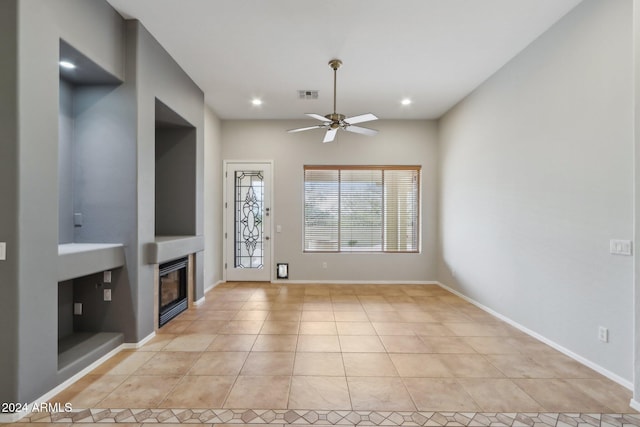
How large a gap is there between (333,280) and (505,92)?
417 cm

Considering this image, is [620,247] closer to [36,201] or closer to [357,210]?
[357,210]

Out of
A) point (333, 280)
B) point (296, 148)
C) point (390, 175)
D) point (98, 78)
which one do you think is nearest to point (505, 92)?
point (390, 175)

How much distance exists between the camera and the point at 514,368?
2721 mm

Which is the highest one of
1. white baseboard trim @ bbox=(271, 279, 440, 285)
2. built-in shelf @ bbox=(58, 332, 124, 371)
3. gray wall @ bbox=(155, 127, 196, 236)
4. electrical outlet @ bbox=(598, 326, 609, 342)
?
gray wall @ bbox=(155, 127, 196, 236)

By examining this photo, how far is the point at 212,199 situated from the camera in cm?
568

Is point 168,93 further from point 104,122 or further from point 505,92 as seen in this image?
point 505,92

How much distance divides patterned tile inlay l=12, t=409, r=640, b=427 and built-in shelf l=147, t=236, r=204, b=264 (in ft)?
4.88

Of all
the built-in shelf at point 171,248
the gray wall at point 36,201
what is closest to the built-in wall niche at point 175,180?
the built-in shelf at point 171,248

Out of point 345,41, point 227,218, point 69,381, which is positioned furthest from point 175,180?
point 345,41

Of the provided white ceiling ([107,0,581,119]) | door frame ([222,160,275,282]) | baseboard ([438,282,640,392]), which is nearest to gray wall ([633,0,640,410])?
baseboard ([438,282,640,392])

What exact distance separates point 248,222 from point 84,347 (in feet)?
11.9

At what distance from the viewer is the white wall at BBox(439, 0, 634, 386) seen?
2488mm

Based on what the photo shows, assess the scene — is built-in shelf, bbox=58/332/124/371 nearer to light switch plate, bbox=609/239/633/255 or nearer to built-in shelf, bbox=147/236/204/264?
built-in shelf, bbox=147/236/204/264

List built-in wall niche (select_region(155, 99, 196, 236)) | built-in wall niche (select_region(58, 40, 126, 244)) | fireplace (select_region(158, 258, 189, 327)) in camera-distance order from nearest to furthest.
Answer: built-in wall niche (select_region(58, 40, 126, 244)) → fireplace (select_region(158, 258, 189, 327)) → built-in wall niche (select_region(155, 99, 196, 236))
